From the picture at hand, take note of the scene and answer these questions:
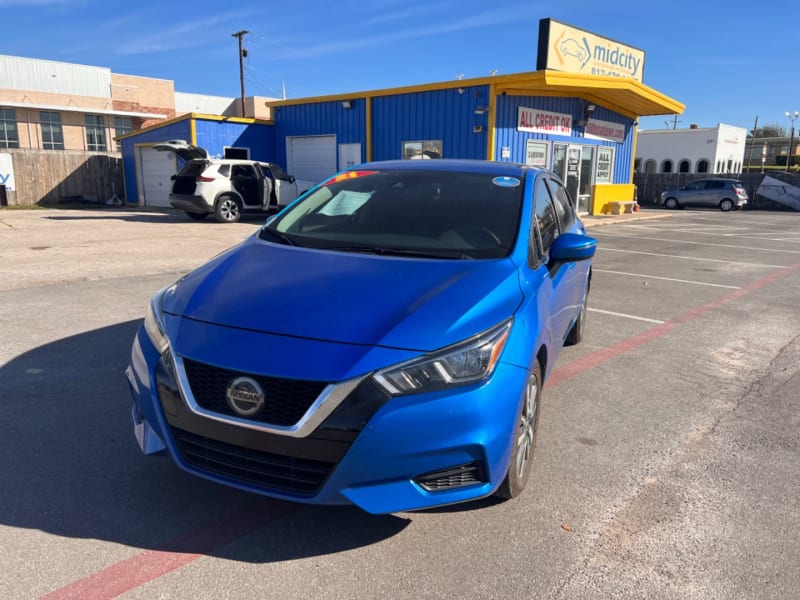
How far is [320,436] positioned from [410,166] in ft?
8.19

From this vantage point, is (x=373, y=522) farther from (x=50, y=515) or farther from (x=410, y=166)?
(x=410, y=166)

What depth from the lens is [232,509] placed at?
2.81 metres

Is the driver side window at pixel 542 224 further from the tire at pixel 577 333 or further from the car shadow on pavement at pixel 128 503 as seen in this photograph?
the car shadow on pavement at pixel 128 503

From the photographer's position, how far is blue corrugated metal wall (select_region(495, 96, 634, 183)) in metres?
17.5

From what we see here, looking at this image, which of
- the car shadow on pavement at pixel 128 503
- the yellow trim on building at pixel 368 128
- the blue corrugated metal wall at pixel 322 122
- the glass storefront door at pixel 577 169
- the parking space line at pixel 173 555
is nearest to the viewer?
the parking space line at pixel 173 555

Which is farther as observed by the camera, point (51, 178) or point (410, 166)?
point (51, 178)

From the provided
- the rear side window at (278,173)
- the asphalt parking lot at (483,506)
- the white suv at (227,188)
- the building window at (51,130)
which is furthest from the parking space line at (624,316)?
the building window at (51,130)

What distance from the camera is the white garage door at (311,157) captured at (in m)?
20.9

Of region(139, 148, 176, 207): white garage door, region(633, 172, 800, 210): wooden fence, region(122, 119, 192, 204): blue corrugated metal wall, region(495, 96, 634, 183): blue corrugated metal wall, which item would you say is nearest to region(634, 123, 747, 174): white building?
region(633, 172, 800, 210): wooden fence

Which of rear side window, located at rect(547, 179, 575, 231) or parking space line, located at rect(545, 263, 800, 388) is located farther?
parking space line, located at rect(545, 263, 800, 388)

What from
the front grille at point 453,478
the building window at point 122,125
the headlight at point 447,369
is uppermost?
the building window at point 122,125

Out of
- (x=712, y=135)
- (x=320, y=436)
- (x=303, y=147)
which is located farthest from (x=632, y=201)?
(x=320, y=436)

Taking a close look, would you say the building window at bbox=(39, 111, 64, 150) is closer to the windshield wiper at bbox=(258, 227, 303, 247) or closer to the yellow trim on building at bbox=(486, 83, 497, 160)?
the yellow trim on building at bbox=(486, 83, 497, 160)

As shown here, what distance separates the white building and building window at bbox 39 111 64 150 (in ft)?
128
